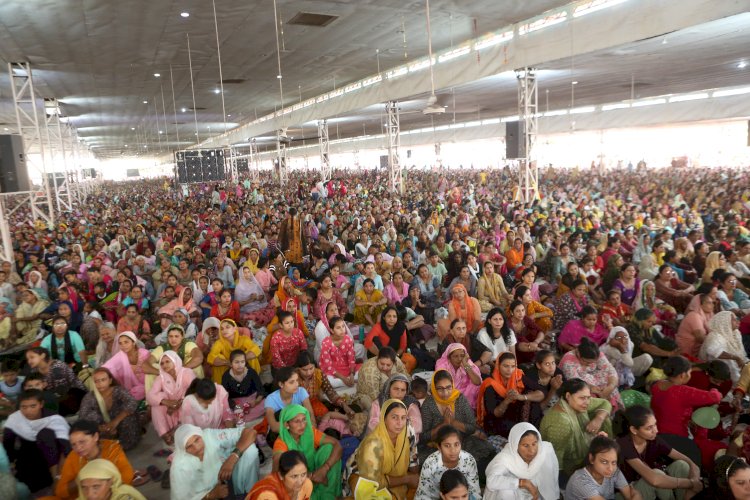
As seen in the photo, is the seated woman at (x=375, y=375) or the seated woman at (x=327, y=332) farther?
the seated woman at (x=327, y=332)

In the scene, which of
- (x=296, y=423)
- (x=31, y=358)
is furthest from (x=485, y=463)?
(x=31, y=358)

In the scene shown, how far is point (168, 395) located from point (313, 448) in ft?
4.58

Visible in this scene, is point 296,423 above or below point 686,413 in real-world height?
above

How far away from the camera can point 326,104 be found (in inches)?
698

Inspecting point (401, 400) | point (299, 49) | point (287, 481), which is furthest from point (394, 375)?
point (299, 49)

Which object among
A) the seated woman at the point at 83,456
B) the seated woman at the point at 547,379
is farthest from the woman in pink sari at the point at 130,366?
the seated woman at the point at 547,379

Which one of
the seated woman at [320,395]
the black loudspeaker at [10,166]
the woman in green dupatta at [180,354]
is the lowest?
the seated woman at [320,395]

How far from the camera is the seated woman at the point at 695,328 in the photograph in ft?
14.1

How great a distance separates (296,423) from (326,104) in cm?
1625

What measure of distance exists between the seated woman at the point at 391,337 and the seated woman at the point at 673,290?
322 cm

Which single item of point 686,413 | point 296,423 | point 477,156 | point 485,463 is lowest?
point 485,463

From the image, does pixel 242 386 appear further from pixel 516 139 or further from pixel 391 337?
A: pixel 516 139

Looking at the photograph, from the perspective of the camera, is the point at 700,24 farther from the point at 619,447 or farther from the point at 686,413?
the point at 619,447

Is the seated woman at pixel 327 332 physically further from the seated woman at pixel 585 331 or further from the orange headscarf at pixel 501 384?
the seated woman at pixel 585 331
